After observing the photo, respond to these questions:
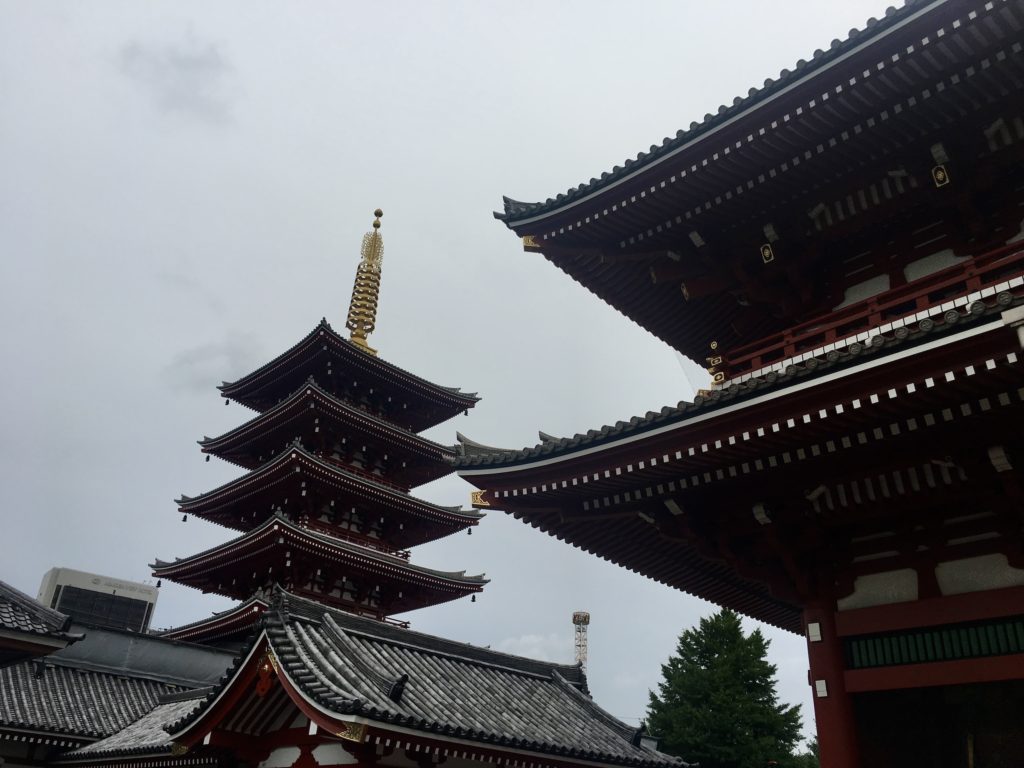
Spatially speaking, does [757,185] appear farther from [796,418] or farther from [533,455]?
[533,455]

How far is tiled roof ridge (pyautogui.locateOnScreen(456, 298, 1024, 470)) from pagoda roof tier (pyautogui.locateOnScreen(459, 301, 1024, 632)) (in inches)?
0.7

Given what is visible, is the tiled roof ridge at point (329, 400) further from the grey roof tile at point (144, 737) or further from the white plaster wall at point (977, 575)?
the white plaster wall at point (977, 575)

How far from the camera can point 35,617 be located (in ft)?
37.1

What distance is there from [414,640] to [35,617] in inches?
290

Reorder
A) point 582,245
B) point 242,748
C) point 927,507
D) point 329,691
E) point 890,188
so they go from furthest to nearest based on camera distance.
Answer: point 242,748, point 582,245, point 329,691, point 890,188, point 927,507

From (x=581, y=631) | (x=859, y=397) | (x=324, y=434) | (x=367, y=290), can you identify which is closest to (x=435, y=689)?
(x=859, y=397)

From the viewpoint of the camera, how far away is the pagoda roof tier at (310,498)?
28.4 meters

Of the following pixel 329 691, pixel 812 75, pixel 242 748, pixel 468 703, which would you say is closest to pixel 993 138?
pixel 812 75

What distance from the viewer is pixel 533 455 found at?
9.98 meters

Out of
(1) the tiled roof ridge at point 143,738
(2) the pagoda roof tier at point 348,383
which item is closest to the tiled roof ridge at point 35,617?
(1) the tiled roof ridge at point 143,738

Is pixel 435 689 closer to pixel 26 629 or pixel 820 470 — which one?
pixel 26 629

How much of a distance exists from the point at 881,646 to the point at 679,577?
372cm

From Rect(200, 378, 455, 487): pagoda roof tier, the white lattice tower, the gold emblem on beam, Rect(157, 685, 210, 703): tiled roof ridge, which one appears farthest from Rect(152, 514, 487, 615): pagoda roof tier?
the white lattice tower

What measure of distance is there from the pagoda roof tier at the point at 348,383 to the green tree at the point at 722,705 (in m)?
16.4
